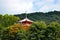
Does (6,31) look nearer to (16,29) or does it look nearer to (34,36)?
(16,29)

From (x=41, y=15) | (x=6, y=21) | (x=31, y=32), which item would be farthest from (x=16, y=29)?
(x=41, y=15)

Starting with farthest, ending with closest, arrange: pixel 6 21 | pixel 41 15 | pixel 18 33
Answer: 1. pixel 41 15
2. pixel 6 21
3. pixel 18 33

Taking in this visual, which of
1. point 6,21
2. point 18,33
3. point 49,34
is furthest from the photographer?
point 6,21

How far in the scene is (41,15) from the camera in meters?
77.1

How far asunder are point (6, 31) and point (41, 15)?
3779 cm

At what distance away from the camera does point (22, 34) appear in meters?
37.5

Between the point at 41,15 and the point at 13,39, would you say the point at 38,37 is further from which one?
the point at 41,15

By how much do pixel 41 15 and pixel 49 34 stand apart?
41.5 metres

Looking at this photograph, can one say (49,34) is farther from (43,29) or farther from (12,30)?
(12,30)

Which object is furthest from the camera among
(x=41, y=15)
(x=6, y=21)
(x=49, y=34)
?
(x=41, y=15)

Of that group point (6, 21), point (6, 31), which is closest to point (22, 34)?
point (6, 31)

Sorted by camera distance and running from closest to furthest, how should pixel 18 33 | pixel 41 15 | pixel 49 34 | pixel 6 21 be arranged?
pixel 49 34, pixel 18 33, pixel 6 21, pixel 41 15

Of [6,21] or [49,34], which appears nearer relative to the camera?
[49,34]

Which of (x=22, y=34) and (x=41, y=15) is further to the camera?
(x=41, y=15)
